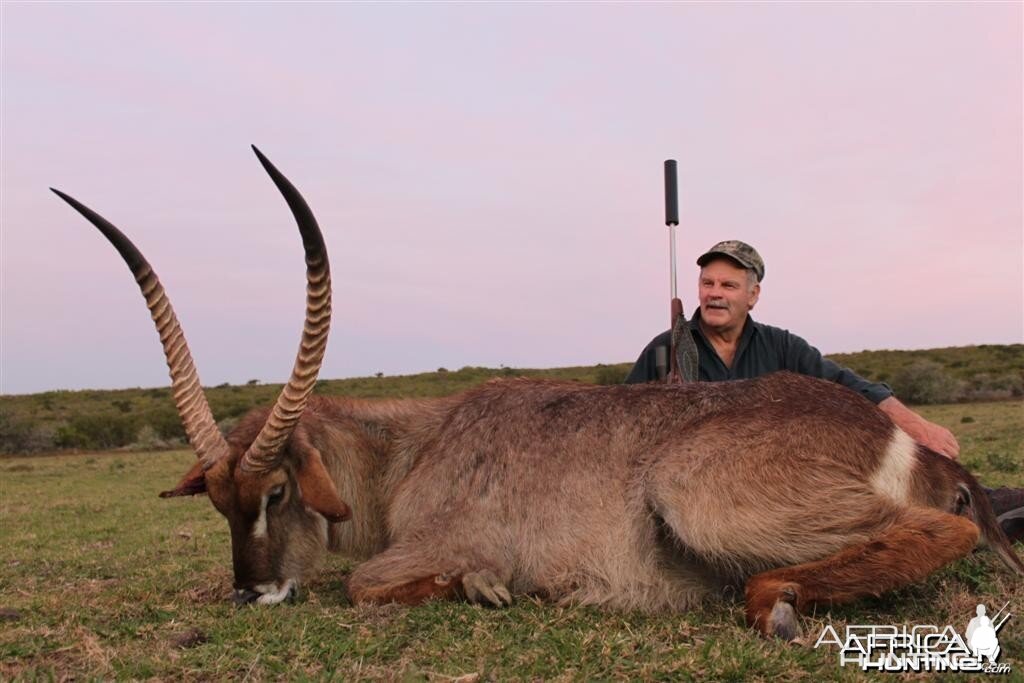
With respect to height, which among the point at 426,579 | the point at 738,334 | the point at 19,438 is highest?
the point at 738,334

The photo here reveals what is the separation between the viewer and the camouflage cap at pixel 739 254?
6.73 m

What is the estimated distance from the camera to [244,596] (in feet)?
15.1

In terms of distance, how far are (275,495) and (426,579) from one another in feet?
3.28

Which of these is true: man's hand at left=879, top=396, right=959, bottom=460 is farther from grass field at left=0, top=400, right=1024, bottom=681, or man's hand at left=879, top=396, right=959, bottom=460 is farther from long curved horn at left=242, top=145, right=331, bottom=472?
long curved horn at left=242, top=145, right=331, bottom=472

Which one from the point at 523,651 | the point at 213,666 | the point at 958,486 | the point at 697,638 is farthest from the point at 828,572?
the point at 213,666

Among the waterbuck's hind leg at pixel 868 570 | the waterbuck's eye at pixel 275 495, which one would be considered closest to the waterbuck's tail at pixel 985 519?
the waterbuck's hind leg at pixel 868 570

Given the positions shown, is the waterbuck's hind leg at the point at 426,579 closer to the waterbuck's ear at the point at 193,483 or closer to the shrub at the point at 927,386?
the waterbuck's ear at the point at 193,483

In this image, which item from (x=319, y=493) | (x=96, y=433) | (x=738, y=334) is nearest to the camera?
(x=319, y=493)

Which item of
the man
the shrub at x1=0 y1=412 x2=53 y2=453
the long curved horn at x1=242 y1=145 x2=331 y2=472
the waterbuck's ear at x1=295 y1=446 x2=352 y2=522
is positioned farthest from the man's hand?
the shrub at x1=0 y1=412 x2=53 y2=453

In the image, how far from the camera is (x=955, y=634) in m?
3.35

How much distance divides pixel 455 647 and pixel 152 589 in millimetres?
2762

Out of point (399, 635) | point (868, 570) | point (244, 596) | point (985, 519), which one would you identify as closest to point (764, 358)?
point (985, 519)

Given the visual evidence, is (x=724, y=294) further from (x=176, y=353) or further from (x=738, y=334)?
(x=176, y=353)

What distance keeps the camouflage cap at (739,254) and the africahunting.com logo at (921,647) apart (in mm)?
3531
